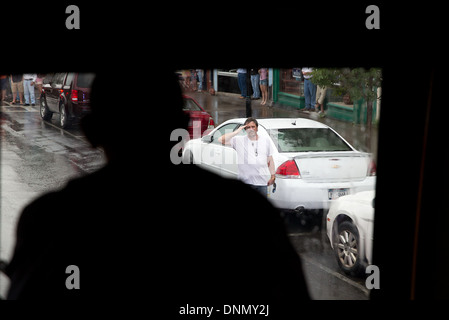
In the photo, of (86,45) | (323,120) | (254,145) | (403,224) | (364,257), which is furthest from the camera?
(323,120)

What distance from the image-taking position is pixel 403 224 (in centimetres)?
184

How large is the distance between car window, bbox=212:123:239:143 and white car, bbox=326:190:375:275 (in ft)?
10.3

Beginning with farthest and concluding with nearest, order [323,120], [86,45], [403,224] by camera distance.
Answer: [323,120] < [403,224] < [86,45]

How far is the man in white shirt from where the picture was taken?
706cm

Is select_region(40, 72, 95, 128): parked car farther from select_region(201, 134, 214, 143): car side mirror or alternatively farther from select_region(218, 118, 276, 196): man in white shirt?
select_region(218, 118, 276, 196): man in white shirt

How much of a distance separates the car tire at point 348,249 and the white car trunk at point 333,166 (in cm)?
144

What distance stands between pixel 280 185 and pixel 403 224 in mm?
5499

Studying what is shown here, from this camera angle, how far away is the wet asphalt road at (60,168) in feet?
18.3

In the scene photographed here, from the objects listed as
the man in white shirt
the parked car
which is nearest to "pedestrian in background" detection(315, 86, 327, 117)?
the parked car

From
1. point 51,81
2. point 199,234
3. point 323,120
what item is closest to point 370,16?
point 199,234

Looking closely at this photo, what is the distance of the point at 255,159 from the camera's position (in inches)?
278

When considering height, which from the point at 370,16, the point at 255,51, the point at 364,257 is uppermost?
the point at 370,16

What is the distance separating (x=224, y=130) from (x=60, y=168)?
12.6 feet
